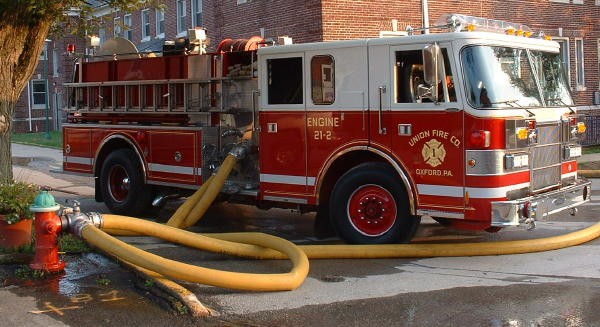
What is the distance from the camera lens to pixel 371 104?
7785 millimetres

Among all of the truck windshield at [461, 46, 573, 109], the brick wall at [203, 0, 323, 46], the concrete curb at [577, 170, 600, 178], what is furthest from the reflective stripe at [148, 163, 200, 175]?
the concrete curb at [577, 170, 600, 178]

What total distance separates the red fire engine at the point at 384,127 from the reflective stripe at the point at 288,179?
0.04 ft

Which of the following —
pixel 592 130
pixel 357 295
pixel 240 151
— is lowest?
pixel 357 295

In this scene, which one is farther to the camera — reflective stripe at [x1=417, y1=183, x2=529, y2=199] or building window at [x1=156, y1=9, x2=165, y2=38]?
building window at [x1=156, y1=9, x2=165, y2=38]

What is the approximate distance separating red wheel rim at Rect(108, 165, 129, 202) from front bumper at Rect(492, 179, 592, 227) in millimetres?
6064

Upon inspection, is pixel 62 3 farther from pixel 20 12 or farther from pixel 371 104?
pixel 371 104

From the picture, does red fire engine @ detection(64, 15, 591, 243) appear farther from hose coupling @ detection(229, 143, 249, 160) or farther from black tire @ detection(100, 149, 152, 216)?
black tire @ detection(100, 149, 152, 216)

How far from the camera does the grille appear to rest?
759 cm

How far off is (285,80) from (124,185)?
3.71 m

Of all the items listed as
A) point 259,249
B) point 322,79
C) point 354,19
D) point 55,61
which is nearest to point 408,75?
point 322,79

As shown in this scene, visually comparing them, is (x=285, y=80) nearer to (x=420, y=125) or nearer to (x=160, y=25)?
(x=420, y=125)

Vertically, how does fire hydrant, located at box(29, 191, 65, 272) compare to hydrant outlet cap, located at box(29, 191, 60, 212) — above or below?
below

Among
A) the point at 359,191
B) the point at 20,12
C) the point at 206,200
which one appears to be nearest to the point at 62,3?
the point at 20,12

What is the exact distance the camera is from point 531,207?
7.10 m
